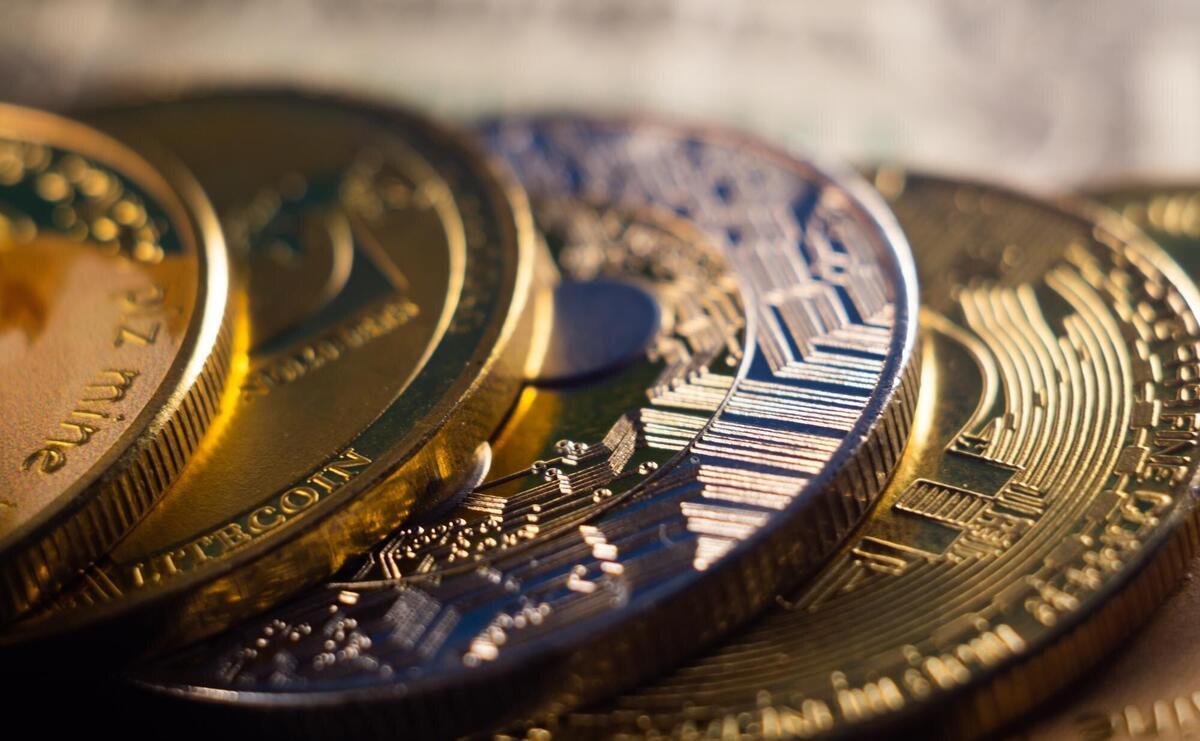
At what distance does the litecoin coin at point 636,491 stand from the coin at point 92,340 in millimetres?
213

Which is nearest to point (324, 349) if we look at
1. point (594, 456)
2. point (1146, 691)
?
point (594, 456)

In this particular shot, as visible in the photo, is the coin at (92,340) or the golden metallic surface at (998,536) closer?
the golden metallic surface at (998,536)

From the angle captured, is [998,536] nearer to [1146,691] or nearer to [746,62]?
[1146,691]

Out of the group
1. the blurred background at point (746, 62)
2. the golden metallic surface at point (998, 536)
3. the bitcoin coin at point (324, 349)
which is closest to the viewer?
the golden metallic surface at point (998, 536)

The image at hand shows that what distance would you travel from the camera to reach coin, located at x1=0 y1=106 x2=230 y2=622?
1.55 metres

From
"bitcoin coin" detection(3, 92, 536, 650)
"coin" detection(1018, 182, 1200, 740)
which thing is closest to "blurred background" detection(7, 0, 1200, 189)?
"bitcoin coin" detection(3, 92, 536, 650)

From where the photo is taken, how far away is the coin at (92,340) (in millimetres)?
1553

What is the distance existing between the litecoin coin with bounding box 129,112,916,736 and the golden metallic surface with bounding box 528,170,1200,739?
0.05 metres

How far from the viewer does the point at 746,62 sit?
3162 mm

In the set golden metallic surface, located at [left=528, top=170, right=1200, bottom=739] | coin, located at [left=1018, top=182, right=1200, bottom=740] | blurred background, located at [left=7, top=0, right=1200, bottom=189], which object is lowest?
coin, located at [left=1018, top=182, right=1200, bottom=740]

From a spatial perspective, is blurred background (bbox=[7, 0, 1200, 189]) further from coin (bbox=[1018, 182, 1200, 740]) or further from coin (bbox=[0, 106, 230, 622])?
Result: coin (bbox=[1018, 182, 1200, 740])

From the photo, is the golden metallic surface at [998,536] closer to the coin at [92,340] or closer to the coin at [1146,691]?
the coin at [1146,691]

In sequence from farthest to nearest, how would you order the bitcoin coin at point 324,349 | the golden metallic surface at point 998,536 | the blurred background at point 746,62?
1. the blurred background at point 746,62
2. the bitcoin coin at point 324,349
3. the golden metallic surface at point 998,536

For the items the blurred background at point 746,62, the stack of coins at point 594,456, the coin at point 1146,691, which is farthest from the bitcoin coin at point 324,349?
the coin at point 1146,691
